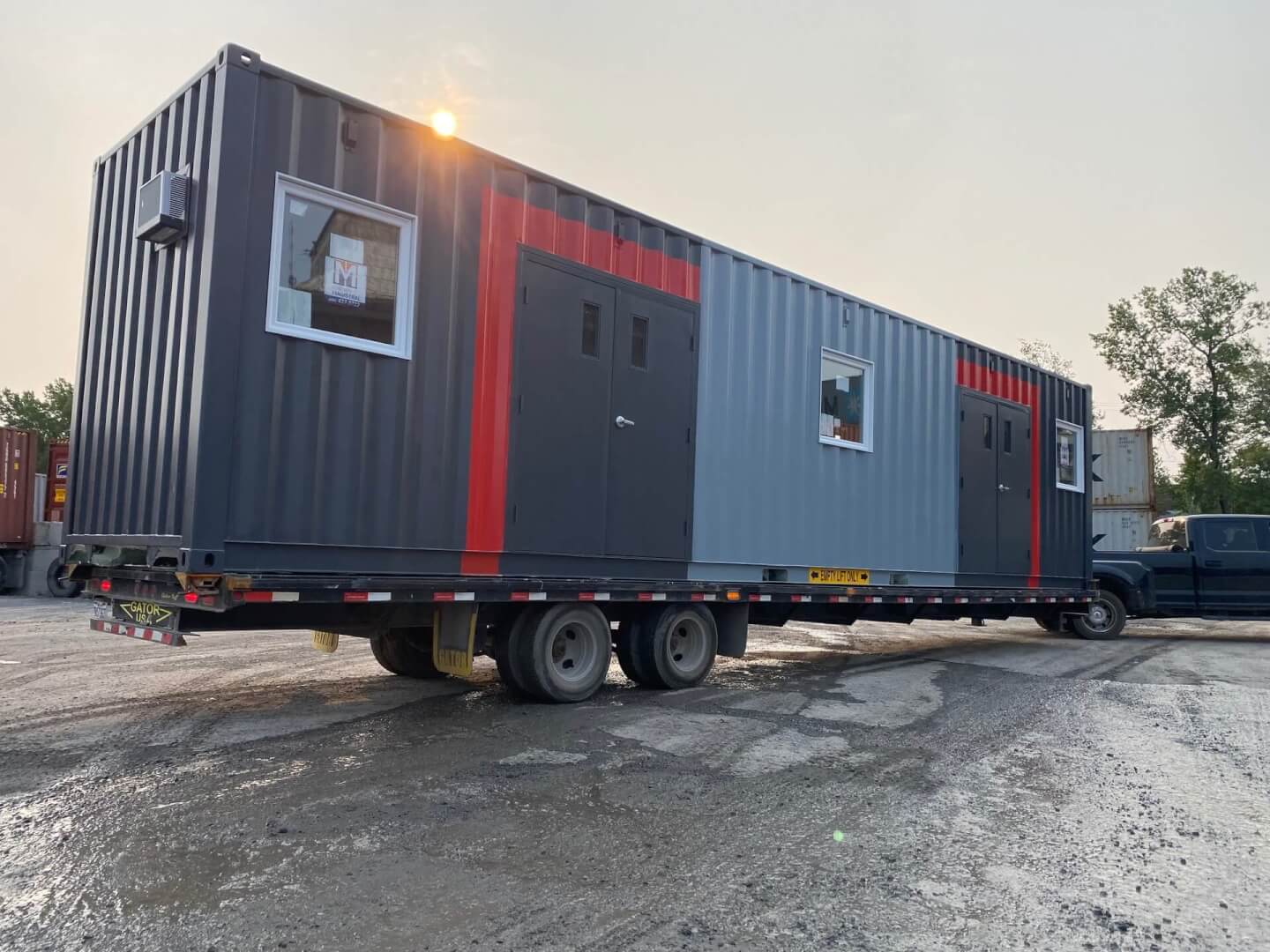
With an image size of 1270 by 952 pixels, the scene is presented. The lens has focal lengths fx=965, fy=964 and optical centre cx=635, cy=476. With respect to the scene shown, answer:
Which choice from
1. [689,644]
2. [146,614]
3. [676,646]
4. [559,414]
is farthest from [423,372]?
[689,644]

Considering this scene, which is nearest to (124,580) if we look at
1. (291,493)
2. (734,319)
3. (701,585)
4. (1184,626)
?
(291,493)

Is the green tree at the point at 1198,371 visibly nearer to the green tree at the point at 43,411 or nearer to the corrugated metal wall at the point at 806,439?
the corrugated metal wall at the point at 806,439

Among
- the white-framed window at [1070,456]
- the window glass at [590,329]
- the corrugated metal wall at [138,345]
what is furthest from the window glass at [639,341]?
the white-framed window at [1070,456]

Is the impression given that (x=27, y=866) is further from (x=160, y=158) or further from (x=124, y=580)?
(x=160, y=158)

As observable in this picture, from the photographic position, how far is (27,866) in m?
3.63

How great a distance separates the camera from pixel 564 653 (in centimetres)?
725

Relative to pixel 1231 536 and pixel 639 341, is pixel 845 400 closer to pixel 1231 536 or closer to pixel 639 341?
pixel 639 341

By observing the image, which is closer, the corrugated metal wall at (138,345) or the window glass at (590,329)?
the corrugated metal wall at (138,345)

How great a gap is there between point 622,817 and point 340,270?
3.62 meters

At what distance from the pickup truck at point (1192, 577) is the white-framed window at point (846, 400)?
A: 6.36 meters

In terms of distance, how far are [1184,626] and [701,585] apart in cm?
1314

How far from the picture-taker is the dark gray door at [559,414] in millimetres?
6793

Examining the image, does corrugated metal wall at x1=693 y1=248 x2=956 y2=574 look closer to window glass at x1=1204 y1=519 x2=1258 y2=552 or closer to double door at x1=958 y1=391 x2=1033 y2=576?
double door at x1=958 y1=391 x2=1033 y2=576

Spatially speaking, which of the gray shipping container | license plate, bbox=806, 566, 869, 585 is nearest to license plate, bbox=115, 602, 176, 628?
the gray shipping container
